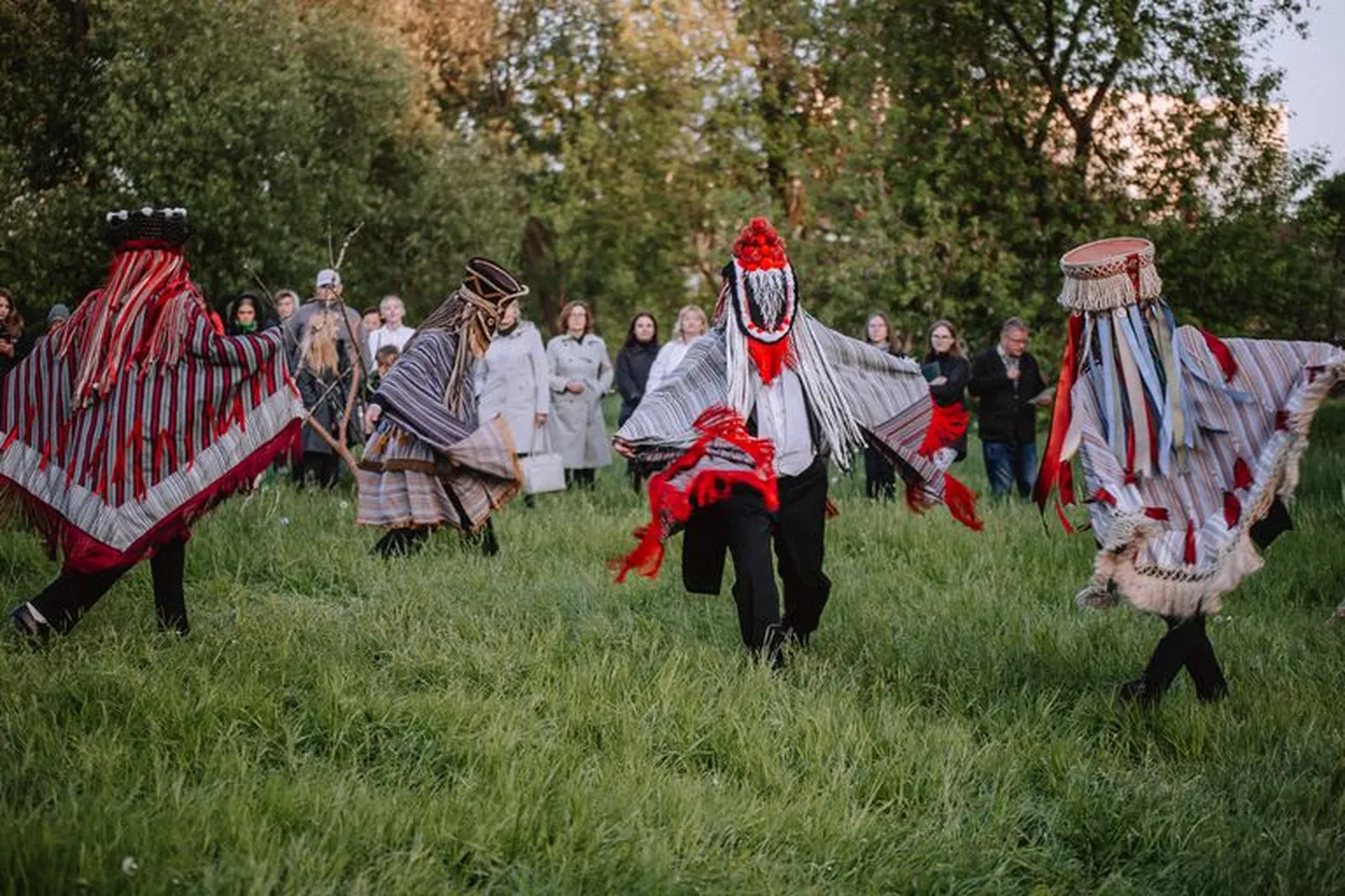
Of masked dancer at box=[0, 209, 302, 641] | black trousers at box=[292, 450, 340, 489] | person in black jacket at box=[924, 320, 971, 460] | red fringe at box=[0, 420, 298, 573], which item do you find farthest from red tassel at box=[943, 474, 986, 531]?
black trousers at box=[292, 450, 340, 489]

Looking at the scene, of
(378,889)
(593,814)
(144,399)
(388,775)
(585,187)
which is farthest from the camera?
(585,187)

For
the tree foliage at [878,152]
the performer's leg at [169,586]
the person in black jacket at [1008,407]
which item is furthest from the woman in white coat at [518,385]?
the tree foliage at [878,152]

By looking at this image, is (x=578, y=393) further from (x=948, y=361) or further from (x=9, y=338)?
(x=9, y=338)

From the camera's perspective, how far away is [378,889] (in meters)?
3.68

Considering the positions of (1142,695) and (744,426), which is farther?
(744,426)

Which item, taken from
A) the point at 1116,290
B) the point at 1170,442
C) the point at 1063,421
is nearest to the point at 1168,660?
the point at 1170,442

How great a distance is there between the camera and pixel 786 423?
631cm

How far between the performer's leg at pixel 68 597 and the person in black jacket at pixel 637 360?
8722mm

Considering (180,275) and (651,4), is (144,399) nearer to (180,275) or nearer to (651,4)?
(180,275)

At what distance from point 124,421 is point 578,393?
8.09 metres

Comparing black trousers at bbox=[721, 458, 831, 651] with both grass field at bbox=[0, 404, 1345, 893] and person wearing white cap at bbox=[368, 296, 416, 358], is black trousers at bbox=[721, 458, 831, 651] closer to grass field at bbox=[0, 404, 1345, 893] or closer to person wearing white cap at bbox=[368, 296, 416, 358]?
grass field at bbox=[0, 404, 1345, 893]

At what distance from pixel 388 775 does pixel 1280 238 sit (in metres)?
19.1

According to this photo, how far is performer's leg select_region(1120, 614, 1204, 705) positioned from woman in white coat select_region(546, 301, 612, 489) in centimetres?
862

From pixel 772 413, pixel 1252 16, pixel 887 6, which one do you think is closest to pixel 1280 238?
pixel 1252 16
